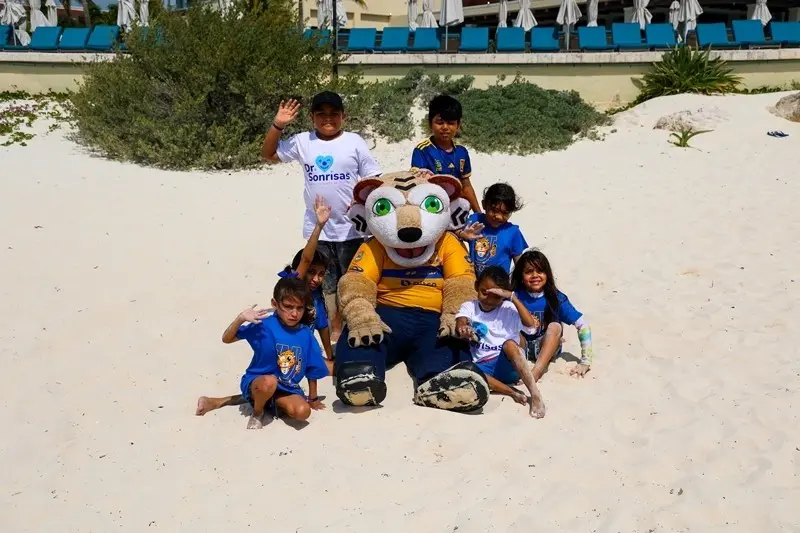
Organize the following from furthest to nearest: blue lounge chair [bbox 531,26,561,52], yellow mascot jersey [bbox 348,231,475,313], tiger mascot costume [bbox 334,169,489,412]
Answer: blue lounge chair [bbox 531,26,561,52] < yellow mascot jersey [bbox 348,231,475,313] < tiger mascot costume [bbox 334,169,489,412]

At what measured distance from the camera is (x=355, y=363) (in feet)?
13.1

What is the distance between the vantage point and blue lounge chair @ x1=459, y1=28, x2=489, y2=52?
16.8 meters

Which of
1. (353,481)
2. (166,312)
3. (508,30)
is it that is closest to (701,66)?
(508,30)

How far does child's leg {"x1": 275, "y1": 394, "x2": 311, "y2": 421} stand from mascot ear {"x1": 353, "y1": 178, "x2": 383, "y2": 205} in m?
1.34

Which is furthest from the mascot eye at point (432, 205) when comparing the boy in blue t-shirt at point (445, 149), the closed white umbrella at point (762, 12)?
the closed white umbrella at point (762, 12)

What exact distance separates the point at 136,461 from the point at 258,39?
367 inches

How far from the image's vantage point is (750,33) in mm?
16562

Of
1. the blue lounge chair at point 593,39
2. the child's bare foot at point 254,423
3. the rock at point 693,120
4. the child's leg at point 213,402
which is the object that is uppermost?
the blue lounge chair at point 593,39

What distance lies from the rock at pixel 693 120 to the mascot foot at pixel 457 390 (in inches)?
405

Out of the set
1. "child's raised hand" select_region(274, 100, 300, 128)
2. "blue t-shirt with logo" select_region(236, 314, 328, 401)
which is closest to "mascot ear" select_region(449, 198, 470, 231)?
"child's raised hand" select_region(274, 100, 300, 128)

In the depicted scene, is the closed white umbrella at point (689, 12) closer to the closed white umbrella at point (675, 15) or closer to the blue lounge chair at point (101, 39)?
the closed white umbrella at point (675, 15)

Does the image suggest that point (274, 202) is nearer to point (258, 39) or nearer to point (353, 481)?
point (258, 39)

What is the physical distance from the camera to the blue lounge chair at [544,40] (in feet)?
54.6

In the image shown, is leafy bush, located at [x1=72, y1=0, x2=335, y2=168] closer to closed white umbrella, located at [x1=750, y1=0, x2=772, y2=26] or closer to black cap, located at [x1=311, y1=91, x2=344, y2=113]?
black cap, located at [x1=311, y1=91, x2=344, y2=113]
